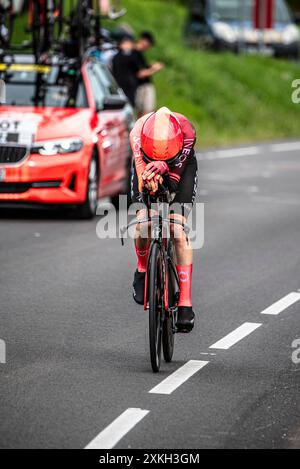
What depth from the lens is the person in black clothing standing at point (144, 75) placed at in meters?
22.5

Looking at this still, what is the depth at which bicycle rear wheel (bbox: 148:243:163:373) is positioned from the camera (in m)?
8.32

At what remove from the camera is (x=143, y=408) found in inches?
303

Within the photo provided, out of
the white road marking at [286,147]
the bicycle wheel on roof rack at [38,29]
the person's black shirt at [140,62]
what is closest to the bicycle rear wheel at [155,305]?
the bicycle wheel on roof rack at [38,29]

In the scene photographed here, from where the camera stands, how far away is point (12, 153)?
51.4 ft

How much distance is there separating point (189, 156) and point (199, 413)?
6.36 ft

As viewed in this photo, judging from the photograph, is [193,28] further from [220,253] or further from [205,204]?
[220,253]

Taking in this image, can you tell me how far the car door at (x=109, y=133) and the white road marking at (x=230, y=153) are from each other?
334 inches

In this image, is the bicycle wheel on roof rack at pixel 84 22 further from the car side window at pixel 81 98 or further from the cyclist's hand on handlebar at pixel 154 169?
the cyclist's hand on handlebar at pixel 154 169

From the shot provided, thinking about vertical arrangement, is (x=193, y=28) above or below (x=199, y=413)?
below

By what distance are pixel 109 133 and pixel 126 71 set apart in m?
5.64

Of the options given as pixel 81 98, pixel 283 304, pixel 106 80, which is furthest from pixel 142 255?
pixel 106 80

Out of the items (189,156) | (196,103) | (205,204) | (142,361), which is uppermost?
(189,156)

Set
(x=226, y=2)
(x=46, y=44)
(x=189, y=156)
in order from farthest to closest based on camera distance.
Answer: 1. (x=226, y=2)
2. (x=46, y=44)
3. (x=189, y=156)

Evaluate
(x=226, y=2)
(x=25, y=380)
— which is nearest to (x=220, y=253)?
(x=25, y=380)
